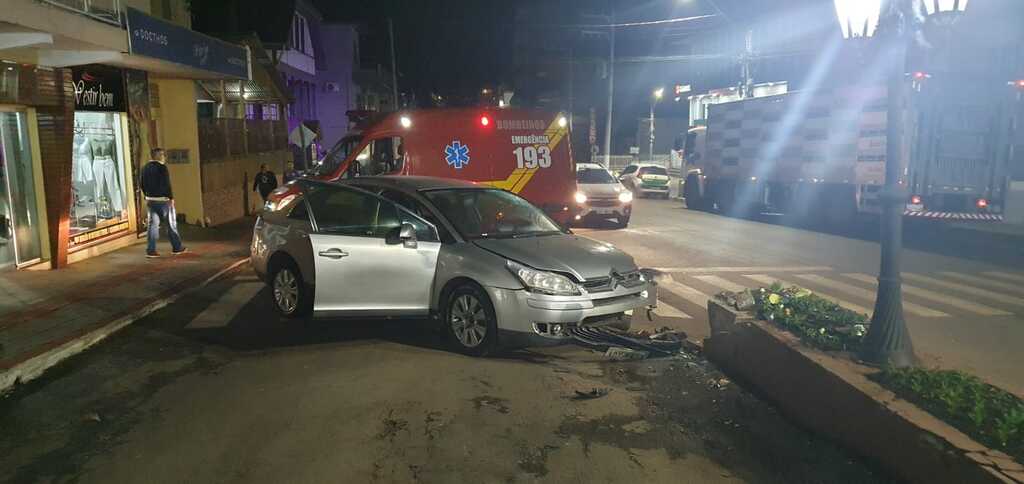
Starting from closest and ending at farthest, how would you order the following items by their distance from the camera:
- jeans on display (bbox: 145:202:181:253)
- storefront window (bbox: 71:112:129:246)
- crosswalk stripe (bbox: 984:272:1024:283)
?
crosswalk stripe (bbox: 984:272:1024:283), jeans on display (bbox: 145:202:181:253), storefront window (bbox: 71:112:129:246)

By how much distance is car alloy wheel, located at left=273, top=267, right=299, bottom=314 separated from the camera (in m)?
7.99

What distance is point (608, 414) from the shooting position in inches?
208

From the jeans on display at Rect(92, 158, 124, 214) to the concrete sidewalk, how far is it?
0.93m

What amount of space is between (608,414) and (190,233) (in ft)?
42.0

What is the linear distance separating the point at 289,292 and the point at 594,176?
1202 centimetres

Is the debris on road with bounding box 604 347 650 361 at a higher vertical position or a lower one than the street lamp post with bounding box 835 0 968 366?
lower

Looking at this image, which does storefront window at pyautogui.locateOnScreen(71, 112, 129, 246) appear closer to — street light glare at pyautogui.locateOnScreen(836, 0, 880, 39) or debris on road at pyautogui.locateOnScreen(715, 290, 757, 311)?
debris on road at pyautogui.locateOnScreen(715, 290, 757, 311)

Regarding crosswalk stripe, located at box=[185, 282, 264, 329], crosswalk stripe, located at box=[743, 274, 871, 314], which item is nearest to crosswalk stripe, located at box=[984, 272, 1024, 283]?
crosswalk stripe, located at box=[743, 274, 871, 314]

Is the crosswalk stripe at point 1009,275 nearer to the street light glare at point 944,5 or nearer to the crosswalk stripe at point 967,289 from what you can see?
the crosswalk stripe at point 967,289

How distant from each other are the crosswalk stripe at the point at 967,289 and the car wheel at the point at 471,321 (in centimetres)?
749

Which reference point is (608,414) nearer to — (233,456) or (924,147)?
(233,456)

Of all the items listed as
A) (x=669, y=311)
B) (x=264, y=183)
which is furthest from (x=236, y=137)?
(x=669, y=311)

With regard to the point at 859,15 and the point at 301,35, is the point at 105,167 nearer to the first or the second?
the point at 859,15

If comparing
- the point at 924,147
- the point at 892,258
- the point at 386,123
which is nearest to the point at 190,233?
the point at 386,123
